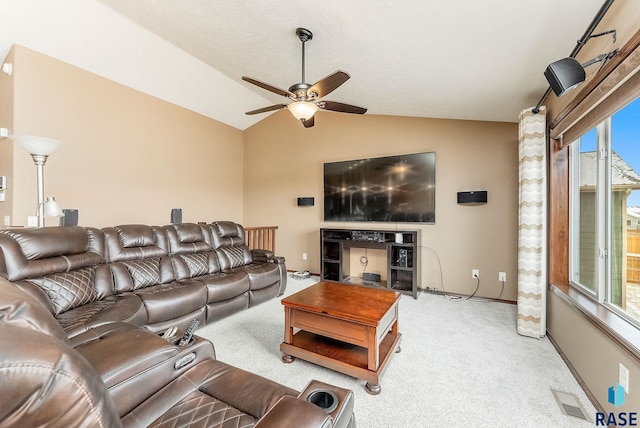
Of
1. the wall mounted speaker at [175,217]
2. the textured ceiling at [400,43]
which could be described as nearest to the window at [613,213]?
the textured ceiling at [400,43]

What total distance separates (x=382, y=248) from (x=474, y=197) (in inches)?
55.6

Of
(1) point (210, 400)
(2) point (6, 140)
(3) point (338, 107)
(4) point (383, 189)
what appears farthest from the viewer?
(4) point (383, 189)

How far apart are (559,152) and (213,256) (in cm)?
391

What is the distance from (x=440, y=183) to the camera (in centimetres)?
408

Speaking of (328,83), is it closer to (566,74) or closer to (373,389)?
(566,74)

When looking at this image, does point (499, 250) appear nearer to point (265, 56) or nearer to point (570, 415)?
point (570, 415)

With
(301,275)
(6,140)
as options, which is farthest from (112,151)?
(301,275)

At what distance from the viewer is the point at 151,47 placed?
362cm

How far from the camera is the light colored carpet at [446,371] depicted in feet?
5.49

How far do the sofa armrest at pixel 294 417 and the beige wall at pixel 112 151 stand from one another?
4.17 m

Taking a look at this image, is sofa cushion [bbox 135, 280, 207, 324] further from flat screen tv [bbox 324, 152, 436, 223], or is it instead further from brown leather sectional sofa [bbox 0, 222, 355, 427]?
flat screen tv [bbox 324, 152, 436, 223]

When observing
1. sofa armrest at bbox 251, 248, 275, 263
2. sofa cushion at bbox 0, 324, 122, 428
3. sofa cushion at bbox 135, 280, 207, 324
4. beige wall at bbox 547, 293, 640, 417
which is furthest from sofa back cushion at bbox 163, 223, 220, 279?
beige wall at bbox 547, 293, 640, 417

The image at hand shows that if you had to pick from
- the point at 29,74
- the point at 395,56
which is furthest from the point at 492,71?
the point at 29,74

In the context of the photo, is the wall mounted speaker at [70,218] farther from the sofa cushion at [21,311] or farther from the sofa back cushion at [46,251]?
the sofa cushion at [21,311]
